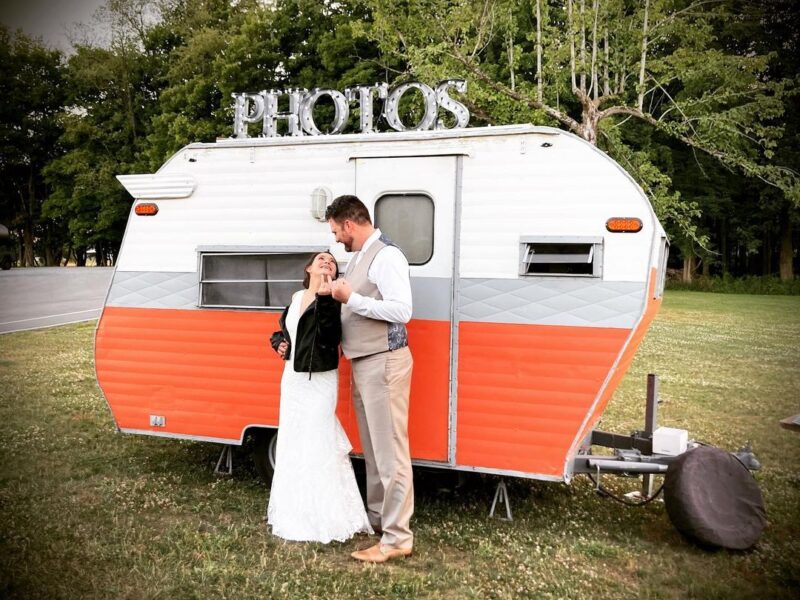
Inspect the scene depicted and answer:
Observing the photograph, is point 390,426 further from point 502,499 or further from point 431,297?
point 502,499

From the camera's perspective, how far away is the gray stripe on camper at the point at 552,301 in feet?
15.7

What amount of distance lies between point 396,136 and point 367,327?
1.58 meters

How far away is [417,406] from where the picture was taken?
522cm

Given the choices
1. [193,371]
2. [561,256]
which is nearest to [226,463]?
[193,371]

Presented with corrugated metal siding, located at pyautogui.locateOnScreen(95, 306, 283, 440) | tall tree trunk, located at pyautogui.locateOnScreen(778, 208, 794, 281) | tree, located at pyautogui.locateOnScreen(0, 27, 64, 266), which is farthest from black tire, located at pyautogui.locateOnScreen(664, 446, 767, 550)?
tall tree trunk, located at pyautogui.locateOnScreen(778, 208, 794, 281)

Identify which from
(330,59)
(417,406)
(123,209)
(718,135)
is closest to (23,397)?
(417,406)

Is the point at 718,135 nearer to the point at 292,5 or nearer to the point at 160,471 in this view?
the point at 160,471

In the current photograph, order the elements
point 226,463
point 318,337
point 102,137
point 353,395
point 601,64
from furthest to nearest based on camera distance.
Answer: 1. point 102,137
2. point 601,64
3. point 226,463
4. point 353,395
5. point 318,337

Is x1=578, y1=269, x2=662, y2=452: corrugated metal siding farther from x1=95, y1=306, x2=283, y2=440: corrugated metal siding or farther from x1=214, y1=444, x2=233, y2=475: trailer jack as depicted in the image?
x1=214, y1=444, x2=233, y2=475: trailer jack

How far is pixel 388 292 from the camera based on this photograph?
4473 mm

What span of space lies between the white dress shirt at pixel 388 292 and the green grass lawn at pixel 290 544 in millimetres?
1696

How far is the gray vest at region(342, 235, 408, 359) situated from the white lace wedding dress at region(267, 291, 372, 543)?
455 millimetres

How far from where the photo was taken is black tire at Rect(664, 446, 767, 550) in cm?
488

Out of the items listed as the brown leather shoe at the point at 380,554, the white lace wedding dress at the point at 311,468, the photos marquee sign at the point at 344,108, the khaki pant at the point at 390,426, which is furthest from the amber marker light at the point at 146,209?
the brown leather shoe at the point at 380,554
